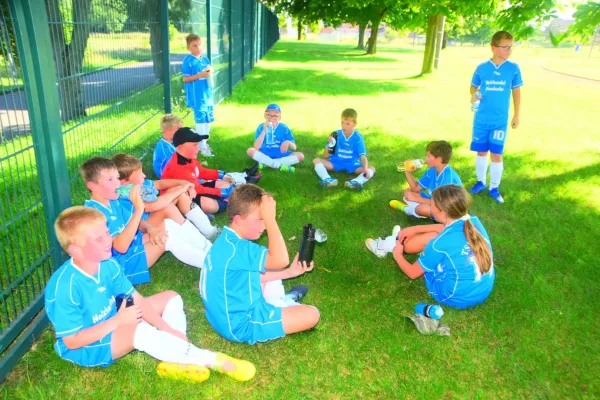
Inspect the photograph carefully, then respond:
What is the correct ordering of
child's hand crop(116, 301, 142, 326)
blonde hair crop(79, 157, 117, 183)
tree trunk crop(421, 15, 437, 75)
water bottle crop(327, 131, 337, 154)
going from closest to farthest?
child's hand crop(116, 301, 142, 326) < blonde hair crop(79, 157, 117, 183) < water bottle crop(327, 131, 337, 154) < tree trunk crop(421, 15, 437, 75)

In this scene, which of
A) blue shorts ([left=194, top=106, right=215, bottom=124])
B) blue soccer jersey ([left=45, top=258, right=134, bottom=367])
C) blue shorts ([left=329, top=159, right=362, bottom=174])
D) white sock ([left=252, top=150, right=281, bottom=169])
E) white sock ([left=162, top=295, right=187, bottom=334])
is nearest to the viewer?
blue soccer jersey ([left=45, top=258, right=134, bottom=367])

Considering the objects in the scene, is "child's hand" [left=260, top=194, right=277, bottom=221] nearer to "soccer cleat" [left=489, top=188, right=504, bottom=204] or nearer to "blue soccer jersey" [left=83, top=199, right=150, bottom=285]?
"blue soccer jersey" [left=83, top=199, right=150, bottom=285]

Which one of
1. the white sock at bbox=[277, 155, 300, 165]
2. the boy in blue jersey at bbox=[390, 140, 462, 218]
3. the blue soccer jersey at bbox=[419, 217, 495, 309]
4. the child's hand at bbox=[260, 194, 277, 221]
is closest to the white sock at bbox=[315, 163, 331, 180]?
the white sock at bbox=[277, 155, 300, 165]

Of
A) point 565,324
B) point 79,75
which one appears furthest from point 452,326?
point 79,75

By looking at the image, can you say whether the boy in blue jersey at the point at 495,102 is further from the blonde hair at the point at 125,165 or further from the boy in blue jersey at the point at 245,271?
the blonde hair at the point at 125,165

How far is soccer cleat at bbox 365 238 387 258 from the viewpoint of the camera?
199 inches

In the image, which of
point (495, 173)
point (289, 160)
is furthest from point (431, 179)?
point (289, 160)

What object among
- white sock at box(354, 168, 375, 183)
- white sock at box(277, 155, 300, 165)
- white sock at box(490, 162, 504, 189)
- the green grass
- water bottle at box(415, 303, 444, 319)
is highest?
white sock at box(490, 162, 504, 189)

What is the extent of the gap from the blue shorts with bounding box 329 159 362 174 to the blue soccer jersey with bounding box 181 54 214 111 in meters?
2.82

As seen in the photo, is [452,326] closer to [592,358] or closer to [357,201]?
[592,358]

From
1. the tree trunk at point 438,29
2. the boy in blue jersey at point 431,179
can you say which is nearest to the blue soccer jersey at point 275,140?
the boy in blue jersey at point 431,179

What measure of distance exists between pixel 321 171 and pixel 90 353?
454 cm

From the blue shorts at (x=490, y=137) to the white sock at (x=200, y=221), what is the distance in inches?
162

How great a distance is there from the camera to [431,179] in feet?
18.7
